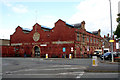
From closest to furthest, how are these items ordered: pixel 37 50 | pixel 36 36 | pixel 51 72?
pixel 51 72 < pixel 37 50 < pixel 36 36

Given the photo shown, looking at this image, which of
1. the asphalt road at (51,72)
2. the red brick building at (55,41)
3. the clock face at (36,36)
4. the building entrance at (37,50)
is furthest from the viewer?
the clock face at (36,36)

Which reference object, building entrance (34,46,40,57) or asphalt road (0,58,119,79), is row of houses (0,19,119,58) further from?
asphalt road (0,58,119,79)

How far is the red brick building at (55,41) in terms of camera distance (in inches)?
1614

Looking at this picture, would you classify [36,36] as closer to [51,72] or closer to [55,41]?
[55,41]

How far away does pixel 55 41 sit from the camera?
4325 centimetres

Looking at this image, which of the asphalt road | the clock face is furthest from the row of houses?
the asphalt road

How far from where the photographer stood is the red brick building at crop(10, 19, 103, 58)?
41.0 metres

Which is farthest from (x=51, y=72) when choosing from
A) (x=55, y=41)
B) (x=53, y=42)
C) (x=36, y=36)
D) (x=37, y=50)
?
(x=36, y=36)

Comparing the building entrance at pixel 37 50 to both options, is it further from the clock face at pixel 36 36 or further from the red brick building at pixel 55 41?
the clock face at pixel 36 36

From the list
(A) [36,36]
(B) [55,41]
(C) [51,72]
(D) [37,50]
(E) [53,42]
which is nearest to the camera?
(C) [51,72]

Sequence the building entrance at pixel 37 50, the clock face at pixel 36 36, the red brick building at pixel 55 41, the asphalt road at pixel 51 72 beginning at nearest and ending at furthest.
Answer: the asphalt road at pixel 51 72
the red brick building at pixel 55 41
the building entrance at pixel 37 50
the clock face at pixel 36 36

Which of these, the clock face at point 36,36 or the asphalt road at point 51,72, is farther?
the clock face at point 36,36

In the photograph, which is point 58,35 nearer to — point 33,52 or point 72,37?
point 72,37

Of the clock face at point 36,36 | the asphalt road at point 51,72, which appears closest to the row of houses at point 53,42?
the clock face at point 36,36
